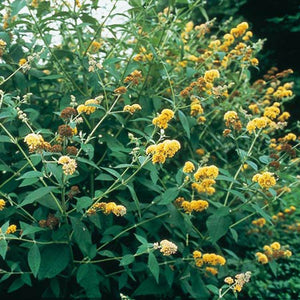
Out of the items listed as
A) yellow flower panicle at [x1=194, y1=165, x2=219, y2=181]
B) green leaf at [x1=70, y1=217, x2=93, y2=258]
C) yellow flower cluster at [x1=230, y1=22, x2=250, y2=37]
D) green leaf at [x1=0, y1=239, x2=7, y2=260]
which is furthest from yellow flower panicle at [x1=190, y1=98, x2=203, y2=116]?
green leaf at [x1=0, y1=239, x2=7, y2=260]

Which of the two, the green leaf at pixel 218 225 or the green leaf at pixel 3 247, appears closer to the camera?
the green leaf at pixel 3 247

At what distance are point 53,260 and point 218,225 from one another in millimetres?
870

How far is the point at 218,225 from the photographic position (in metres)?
2.29

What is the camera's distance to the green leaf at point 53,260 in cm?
208

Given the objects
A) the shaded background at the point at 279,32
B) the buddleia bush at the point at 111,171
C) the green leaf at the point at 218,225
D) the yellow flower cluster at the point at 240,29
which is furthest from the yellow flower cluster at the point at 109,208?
the shaded background at the point at 279,32

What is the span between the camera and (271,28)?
8273 mm

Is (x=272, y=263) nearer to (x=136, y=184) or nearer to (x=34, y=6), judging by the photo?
(x=136, y=184)

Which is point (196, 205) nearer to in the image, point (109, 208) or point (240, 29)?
point (109, 208)

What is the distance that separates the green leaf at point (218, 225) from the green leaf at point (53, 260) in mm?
748

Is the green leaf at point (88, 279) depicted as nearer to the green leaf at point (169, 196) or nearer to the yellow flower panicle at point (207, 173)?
the green leaf at point (169, 196)

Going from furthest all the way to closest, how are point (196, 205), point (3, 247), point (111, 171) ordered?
point (196, 205) < point (111, 171) < point (3, 247)

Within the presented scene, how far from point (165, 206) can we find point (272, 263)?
34.0 inches

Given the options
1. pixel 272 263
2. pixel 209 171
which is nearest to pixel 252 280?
pixel 272 263

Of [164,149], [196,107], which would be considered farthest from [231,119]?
[164,149]
